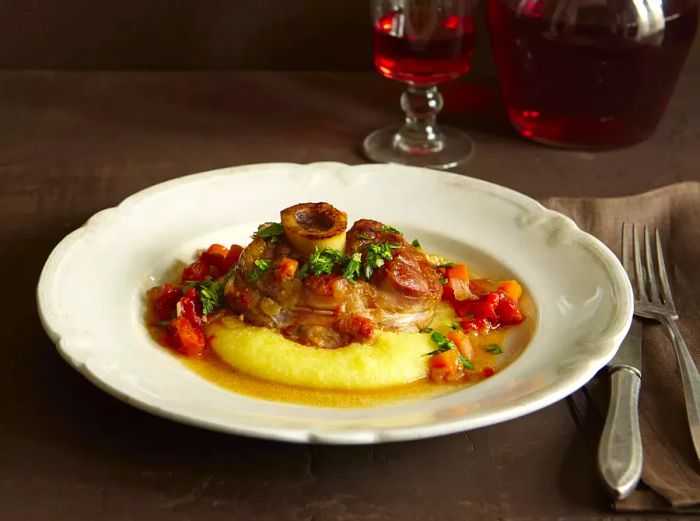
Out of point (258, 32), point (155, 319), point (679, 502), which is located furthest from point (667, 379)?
point (258, 32)

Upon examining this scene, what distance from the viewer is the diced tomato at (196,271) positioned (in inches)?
135

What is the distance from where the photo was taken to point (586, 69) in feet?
14.4

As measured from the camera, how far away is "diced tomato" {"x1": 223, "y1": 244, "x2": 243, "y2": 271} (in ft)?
11.4

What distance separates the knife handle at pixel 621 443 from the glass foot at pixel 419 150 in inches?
80.1

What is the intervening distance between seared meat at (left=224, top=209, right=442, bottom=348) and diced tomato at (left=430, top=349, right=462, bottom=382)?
204 mm

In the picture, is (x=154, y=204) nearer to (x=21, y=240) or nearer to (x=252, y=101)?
(x=21, y=240)

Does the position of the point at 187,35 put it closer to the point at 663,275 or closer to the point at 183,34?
the point at 183,34

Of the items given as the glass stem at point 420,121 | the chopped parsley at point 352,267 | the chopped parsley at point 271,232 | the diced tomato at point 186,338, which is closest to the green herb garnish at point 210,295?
the diced tomato at point 186,338

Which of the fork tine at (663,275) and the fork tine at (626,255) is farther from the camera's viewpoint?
the fork tine at (626,255)

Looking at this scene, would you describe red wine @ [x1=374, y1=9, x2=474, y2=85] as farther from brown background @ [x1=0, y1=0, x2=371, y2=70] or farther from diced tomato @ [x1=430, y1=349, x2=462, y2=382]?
diced tomato @ [x1=430, y1=349, x2=462, y2=382]

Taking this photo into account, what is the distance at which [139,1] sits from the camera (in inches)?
215

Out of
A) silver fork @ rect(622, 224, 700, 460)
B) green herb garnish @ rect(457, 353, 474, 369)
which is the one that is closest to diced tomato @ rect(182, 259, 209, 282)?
green herb garnish @ rect(457, 353, 474, 369)

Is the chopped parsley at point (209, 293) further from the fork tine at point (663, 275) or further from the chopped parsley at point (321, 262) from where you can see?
the fork tine at point (663, 275)

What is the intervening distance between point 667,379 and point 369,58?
320 centimetres
